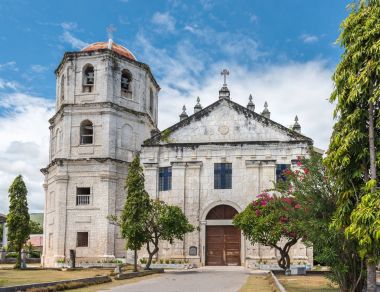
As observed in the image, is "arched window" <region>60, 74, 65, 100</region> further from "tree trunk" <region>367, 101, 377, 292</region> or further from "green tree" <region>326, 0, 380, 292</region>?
"tree trunk" <region>367, 101, 377, 292</region>

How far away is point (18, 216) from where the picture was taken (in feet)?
121

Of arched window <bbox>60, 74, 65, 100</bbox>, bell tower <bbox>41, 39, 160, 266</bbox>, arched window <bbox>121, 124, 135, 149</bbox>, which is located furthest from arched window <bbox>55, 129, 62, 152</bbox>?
arched window <bbox>121, 124, 135, 149</bbox>

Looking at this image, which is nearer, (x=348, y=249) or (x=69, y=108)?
(x=348, y=249)

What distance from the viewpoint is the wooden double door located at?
36.7 meters

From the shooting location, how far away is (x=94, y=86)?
40.0 m

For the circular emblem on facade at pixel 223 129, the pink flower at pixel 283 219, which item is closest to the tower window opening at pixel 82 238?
the circular emblem on facade at pixel 223 129

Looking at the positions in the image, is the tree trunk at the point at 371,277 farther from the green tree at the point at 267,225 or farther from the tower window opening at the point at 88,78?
the tower window opening at the point at 88,78

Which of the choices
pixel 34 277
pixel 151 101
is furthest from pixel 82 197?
pixel 34 277

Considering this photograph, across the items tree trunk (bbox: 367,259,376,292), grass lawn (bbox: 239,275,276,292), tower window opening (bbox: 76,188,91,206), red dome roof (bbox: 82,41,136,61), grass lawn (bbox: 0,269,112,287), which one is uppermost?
red dome roof (bbox: 82,41,136,61)

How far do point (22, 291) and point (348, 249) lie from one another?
418 inches

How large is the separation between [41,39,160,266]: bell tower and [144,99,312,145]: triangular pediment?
10.3 ft

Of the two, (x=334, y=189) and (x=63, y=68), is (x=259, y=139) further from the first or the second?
(x=334, y=189)

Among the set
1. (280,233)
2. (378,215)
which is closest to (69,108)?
(280,233)

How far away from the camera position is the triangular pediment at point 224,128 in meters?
37.6
